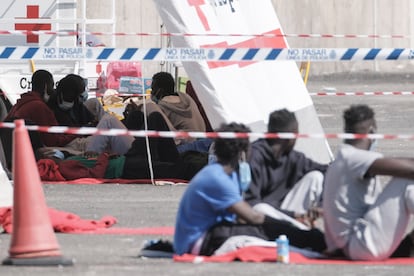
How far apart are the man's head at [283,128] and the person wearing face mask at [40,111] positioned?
489 centimetres

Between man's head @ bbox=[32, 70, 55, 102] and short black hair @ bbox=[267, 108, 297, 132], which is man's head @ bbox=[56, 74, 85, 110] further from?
short black hair @ bbox=[267, 108, 297, 132]

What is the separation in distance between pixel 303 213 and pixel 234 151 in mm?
830

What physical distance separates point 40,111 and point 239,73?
7.64ft

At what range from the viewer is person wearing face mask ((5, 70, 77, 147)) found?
13961 millimetres

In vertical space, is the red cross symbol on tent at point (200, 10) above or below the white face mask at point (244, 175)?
above

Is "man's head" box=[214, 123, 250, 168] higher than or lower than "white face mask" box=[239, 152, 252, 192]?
higher

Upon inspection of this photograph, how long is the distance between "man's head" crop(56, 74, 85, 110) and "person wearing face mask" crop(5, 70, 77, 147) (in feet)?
0.52

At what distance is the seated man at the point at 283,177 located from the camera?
9062 mm

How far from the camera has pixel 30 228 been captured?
8539mm

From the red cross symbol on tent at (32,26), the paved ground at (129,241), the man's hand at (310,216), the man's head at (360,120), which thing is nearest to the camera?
the paved ground at (129,241)

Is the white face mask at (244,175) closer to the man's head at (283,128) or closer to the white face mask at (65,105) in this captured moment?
the man's head at (283,128)

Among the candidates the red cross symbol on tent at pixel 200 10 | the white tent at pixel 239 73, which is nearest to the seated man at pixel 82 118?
the white tent at pixel 239 73

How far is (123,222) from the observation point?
10.8 m

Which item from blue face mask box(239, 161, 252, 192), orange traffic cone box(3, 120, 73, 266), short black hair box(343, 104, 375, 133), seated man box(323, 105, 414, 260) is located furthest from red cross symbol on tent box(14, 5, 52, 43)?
seated man box(323, 105, 414, 260)
